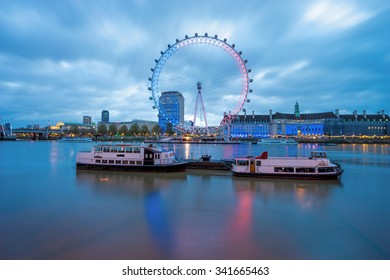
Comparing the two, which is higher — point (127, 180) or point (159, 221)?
point (127, 180)

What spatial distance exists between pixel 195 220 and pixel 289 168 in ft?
53.0

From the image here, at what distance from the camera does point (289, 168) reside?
1077 inches

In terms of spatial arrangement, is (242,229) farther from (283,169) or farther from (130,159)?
(130,159)

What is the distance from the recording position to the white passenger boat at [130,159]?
1236 inches

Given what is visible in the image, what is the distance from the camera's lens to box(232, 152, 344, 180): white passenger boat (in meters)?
26.8

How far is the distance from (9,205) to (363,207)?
74.4ft

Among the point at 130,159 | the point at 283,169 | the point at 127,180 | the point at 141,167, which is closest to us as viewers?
the point at 127,180

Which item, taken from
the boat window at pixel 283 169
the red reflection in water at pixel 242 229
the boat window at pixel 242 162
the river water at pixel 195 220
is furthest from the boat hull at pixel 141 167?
the red reflection in water at pixel 242 229

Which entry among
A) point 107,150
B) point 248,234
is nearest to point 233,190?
point 248,234

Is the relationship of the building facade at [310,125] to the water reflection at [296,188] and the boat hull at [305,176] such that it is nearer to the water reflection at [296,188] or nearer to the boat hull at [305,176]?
the boat hull at [305,176]

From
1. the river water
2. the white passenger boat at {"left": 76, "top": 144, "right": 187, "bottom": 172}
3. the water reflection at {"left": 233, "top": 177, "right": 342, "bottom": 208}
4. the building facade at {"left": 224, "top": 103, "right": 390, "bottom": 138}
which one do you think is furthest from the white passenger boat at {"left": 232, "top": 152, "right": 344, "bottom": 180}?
the building facade at {"left": 224, "top": 103, "right": 390, "bottom": 138}

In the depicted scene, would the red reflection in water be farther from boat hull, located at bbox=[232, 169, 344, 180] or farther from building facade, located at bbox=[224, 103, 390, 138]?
building facade, located at bbox=[224, 103, 390, 138]

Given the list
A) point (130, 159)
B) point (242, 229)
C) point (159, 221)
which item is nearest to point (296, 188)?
point (242, 229)
